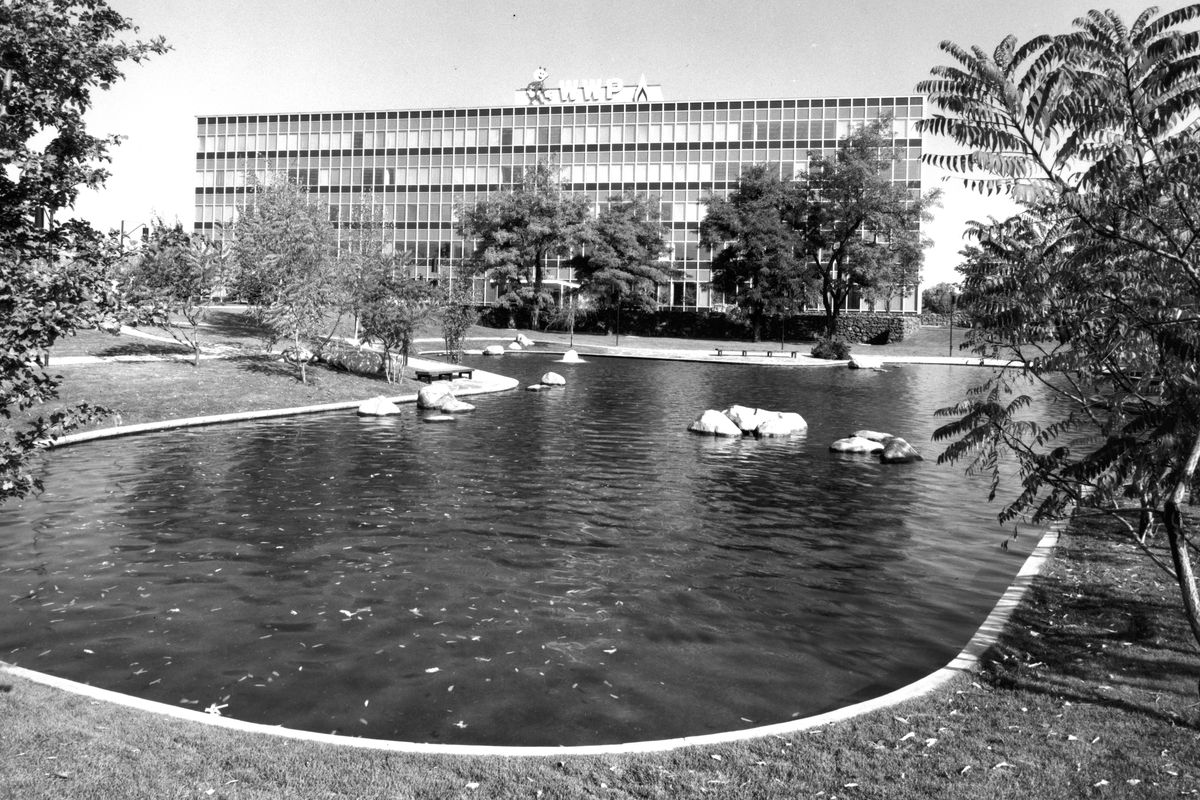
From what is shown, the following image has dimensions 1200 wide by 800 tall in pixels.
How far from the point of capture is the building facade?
105 m

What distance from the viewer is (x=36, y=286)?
20.9 feet

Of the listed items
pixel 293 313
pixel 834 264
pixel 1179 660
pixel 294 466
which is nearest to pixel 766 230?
pixel 834 264

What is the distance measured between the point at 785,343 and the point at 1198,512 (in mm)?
76069

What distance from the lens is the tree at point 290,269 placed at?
35906mm

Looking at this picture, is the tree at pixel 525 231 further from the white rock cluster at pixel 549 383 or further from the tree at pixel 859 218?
the white rock cluster at pixel 549 383

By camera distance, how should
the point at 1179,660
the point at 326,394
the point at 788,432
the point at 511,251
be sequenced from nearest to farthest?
the point at 1179,660 → the point at 788,432 → the point at 326,394 → the point at 511,251

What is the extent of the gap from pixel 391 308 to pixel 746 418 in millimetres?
16514

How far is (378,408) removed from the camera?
31.1m

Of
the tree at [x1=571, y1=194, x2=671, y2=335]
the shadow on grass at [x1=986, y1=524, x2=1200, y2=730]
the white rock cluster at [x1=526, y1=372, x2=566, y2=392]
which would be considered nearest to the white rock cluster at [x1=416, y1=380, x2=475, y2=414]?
the white rock cluster at [x1=526, y1=372, x2=566, y2=392]

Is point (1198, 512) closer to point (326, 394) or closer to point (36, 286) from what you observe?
point (36, 286)

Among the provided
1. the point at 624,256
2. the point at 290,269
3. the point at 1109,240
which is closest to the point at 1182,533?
the point at 1109,240

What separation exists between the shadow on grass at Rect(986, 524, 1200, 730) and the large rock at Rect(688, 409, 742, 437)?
15401 millimetres

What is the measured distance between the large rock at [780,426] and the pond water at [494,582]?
4147 mm

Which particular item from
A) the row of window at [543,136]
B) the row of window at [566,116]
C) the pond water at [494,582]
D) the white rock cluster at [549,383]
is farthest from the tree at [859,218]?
the pond water at [494,582]
